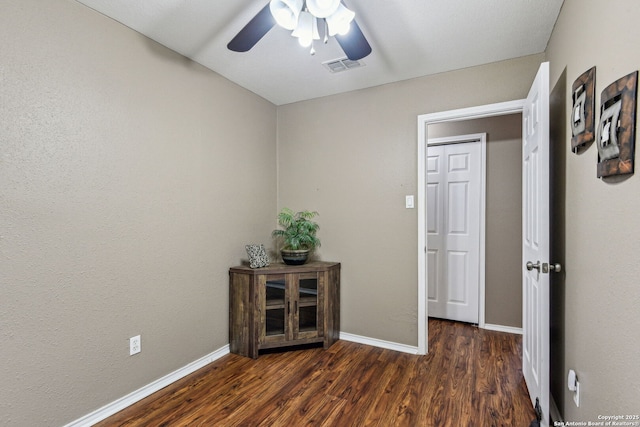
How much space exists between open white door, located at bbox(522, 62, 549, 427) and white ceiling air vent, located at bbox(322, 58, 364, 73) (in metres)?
1.26

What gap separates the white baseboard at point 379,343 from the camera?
9.16 ft

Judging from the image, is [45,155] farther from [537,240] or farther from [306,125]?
[537,240]

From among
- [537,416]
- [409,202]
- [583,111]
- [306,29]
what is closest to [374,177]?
[409,202]

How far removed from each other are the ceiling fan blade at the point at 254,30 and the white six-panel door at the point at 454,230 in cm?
233

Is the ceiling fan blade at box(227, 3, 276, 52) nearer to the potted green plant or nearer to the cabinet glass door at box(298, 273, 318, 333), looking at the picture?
the potted green plant

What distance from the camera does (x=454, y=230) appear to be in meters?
3.55

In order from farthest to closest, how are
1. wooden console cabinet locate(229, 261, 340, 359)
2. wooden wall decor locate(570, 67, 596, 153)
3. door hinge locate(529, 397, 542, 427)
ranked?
1. wooden console cabinet locate(229, 261, 340, 359)
2. door hinge locate(529, 397, 542, 427)
3. wooden wall decor locate(570, 67, 596, 153)

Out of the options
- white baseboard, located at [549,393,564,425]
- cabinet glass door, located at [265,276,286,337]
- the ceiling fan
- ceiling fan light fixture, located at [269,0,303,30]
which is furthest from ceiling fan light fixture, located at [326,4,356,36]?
white baseboard, located at [549,393,564,425]

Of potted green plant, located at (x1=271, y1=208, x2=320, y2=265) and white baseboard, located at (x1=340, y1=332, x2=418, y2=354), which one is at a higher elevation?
potted green plant, located at (x1=271, y1=208, x2=320, y2=265)

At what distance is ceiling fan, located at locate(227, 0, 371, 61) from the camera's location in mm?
1385

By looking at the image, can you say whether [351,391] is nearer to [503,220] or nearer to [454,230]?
[454,230]

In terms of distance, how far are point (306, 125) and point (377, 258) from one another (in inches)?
60.6

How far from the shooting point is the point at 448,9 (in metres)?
1.86

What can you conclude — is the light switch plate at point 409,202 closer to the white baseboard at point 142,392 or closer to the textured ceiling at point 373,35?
the textured ceiling at point 373,35
